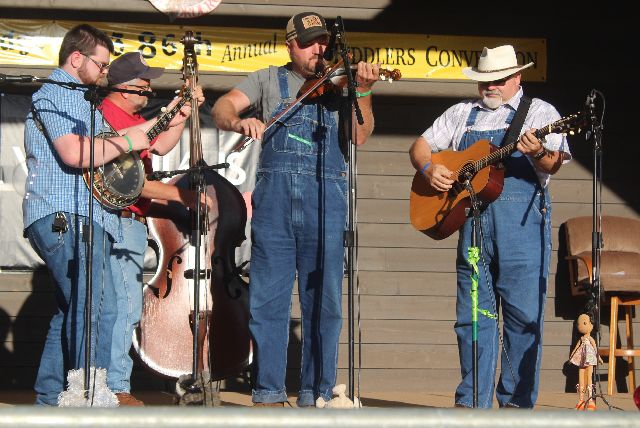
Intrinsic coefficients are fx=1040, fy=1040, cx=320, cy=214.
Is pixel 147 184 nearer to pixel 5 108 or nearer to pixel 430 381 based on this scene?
pixel 5 108

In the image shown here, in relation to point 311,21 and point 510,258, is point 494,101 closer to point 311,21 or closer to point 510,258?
point 510,258

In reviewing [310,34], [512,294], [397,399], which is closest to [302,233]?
[310,34]

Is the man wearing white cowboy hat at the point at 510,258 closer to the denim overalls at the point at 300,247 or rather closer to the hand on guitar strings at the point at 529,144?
the hand on guitar strings at the point at 529,144

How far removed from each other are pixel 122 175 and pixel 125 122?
636 mm

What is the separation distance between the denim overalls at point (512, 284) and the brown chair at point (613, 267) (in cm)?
215

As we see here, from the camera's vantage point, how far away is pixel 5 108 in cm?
758

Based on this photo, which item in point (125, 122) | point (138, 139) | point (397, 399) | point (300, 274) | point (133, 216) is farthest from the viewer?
point (397, 399)

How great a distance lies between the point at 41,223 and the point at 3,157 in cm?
281

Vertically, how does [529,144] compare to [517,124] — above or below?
below

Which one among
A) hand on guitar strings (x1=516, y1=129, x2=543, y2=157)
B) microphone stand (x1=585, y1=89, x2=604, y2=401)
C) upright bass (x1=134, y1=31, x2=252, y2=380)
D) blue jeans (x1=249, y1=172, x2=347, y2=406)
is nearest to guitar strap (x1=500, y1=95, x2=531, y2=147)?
hand on guitar strings (x1=516, y1=129, x2=543, y2=157)

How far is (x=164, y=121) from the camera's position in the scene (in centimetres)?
523


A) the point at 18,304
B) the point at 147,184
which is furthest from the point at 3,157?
the point at 147,184

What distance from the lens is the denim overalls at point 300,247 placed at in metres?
5.24

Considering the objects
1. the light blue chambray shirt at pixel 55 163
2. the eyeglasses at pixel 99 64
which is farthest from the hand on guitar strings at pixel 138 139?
the eyeglasses at pixel 99 64
